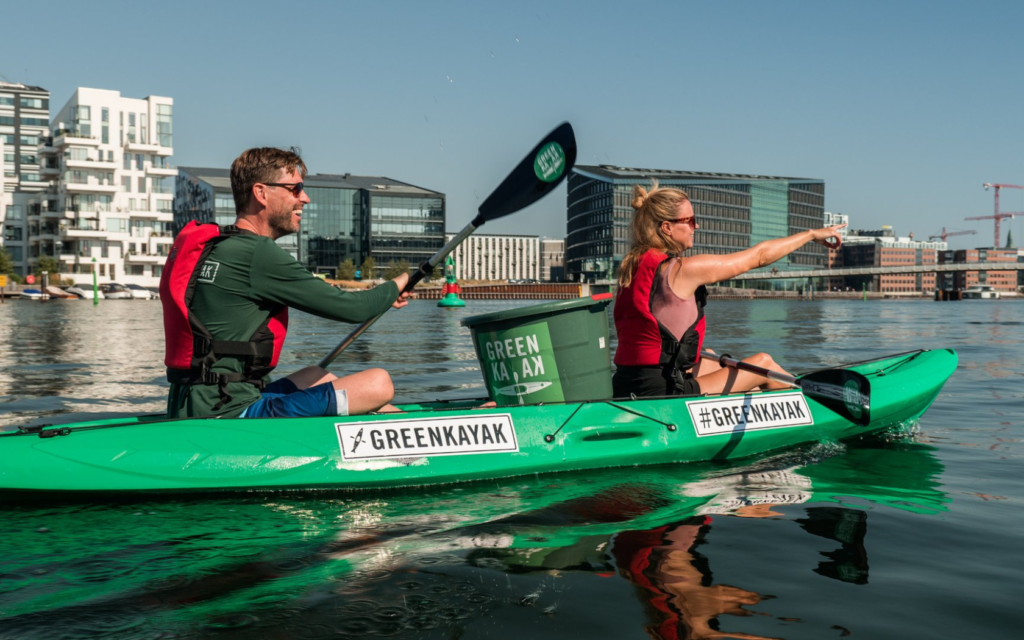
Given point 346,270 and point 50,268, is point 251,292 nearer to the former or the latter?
point 50,268

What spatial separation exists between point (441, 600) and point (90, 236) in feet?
260

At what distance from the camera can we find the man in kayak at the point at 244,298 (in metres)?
4.28

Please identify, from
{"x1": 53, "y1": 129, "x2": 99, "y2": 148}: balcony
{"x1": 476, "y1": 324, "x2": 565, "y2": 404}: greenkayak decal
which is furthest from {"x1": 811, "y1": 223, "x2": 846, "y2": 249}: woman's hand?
{"x1": 53, "y1": 129, "x2": 99, "y2": 148}: balcony

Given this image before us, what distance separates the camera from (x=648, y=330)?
18.6 ft

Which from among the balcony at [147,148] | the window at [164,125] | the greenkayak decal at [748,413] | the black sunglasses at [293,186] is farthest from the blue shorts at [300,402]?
the window at [164,125]

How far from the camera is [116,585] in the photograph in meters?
3.39

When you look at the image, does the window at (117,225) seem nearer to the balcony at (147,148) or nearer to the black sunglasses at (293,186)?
the balcony at (147,148)

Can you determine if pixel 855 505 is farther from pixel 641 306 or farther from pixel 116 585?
pixel 116 585

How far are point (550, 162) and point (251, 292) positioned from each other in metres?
3.09

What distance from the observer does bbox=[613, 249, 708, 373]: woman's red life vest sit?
5566 mm

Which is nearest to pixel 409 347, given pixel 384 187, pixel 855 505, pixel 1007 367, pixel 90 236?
pixel 1007 367

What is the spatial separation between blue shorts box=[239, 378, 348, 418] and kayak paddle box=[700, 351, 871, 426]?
9.83 feet

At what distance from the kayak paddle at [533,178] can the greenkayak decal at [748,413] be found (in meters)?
2.09

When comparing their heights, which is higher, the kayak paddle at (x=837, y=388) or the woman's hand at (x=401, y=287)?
the woman's hand at (x=401, y=287)
